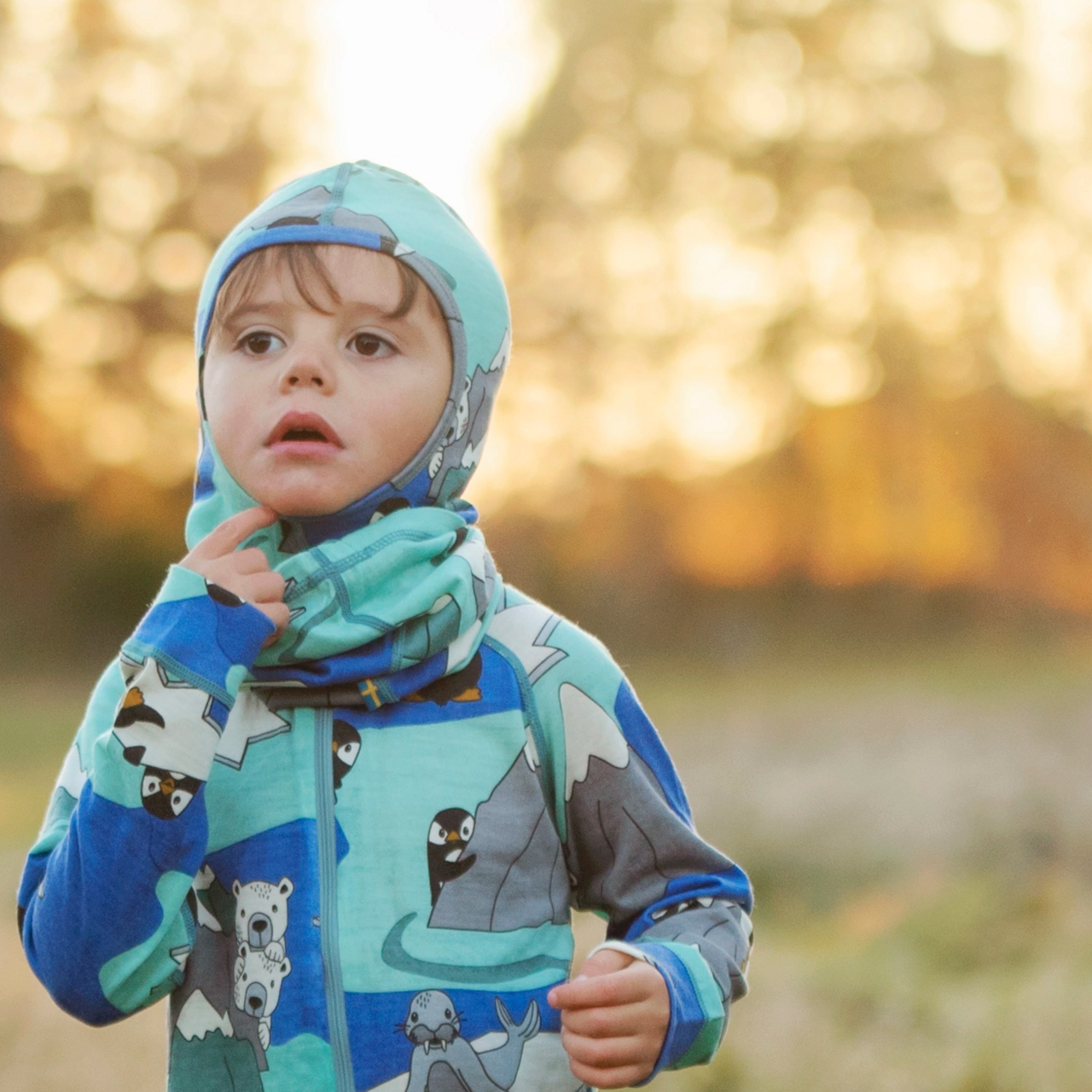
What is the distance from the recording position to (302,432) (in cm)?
139

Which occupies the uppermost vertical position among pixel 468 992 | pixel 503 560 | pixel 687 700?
pixel 503 560

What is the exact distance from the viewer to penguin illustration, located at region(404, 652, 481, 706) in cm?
140

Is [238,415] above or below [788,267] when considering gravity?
below

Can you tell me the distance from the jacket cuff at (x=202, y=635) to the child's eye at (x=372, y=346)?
0.29 m

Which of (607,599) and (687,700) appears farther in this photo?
(607,599)

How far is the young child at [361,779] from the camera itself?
1.25 m

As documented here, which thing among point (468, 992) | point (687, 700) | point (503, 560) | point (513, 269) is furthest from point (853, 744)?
point (468, 992)

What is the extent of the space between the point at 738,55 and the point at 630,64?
88cm

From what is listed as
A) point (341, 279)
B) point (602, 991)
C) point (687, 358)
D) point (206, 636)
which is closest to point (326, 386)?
point (341, 279)

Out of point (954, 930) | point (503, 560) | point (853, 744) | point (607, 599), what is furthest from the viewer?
point (607, 599)

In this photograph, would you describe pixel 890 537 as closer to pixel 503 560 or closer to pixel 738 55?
pixel 503 560

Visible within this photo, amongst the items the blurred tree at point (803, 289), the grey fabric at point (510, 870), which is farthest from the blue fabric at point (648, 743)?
the blurred tree at point (803, 289)

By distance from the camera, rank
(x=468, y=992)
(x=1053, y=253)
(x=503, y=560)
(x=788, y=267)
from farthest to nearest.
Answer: (x=788, y=267) → (x=503, y=560) → (x=1053, y=253) → (x=468, y=992)

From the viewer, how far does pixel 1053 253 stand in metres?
9.34
